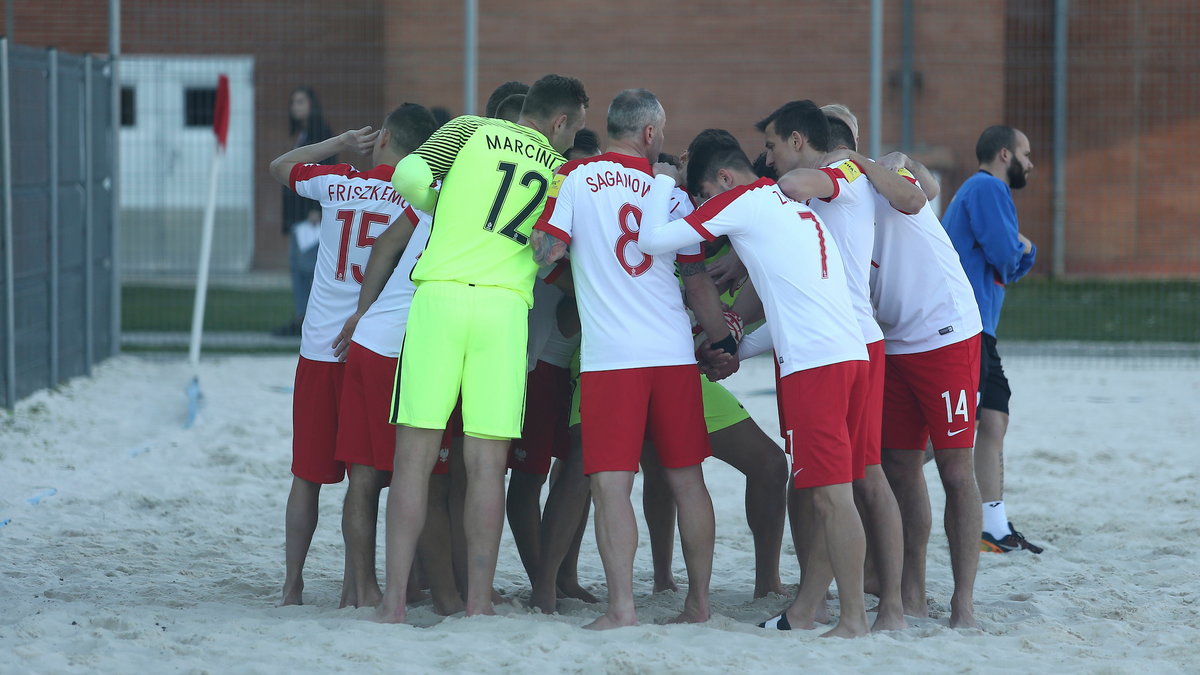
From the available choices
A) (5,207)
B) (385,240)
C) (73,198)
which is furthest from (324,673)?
(73,198)

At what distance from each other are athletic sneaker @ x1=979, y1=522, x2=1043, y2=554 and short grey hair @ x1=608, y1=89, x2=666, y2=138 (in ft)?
8.68

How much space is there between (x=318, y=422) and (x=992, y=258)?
290 cm

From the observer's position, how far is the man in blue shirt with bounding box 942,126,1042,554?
5.50 m

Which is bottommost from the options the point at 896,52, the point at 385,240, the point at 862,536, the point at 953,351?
the point at 862,536

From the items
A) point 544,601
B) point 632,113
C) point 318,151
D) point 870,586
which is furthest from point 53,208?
point 870,586

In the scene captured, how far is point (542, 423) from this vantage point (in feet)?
16.1

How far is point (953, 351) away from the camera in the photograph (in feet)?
15.3

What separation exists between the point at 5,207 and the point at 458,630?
5.68m

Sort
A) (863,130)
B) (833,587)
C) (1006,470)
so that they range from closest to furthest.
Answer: (833,587), (1006,470), (863,130)

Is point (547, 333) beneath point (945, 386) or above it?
above

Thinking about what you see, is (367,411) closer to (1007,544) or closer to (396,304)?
(396,304)

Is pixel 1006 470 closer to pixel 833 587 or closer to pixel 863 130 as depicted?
pixel 833 587

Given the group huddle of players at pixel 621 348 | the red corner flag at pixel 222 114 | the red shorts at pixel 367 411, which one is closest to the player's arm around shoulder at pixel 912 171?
the group huddle of players at pixel 621 348

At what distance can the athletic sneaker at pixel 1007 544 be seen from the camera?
19.1 ft
